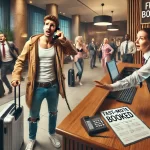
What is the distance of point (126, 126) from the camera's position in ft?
3.55

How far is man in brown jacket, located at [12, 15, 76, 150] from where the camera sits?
5.53ft

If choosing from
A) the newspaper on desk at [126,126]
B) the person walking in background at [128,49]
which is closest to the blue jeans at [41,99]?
the newspaper on desk at [126,126]

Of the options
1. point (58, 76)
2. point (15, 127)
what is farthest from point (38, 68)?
point (15, 127)

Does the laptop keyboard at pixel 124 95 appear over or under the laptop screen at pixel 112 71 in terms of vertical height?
under

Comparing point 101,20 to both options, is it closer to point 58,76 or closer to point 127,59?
point 127,59

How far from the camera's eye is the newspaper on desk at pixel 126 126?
38.7 inches

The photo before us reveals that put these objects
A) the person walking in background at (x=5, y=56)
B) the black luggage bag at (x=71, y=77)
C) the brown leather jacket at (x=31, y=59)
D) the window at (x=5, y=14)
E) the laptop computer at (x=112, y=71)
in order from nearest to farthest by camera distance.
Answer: the brown leather jacket at (x=31, y=59)
the laptop computer at (x=112, y=71)
the person walking in background at (x=5, y=56)
the black luggage bag at (x=71, y=77)
the window at (x=5, y=14)

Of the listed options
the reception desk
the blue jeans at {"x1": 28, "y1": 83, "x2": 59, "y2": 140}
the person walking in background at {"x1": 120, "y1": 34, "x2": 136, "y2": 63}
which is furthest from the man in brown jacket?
the person walking in background at {"x1": 120, "y1": 34, "x2": 136, "y2": 63}

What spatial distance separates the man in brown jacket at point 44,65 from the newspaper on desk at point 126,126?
706 mm

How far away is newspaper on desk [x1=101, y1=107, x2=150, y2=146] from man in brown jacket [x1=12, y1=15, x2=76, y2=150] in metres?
0.71

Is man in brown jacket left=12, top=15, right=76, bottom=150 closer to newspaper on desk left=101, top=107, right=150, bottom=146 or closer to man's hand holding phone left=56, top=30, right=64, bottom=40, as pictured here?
man's hand holding phone left=56, top=30, right=64, bottom=40

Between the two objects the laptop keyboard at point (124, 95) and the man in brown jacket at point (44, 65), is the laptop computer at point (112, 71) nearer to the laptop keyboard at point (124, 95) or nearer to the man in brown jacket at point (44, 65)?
the laptop keyboard at point (124, 95)

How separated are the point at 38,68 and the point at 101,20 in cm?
685

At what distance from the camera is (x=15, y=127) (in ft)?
5.67
